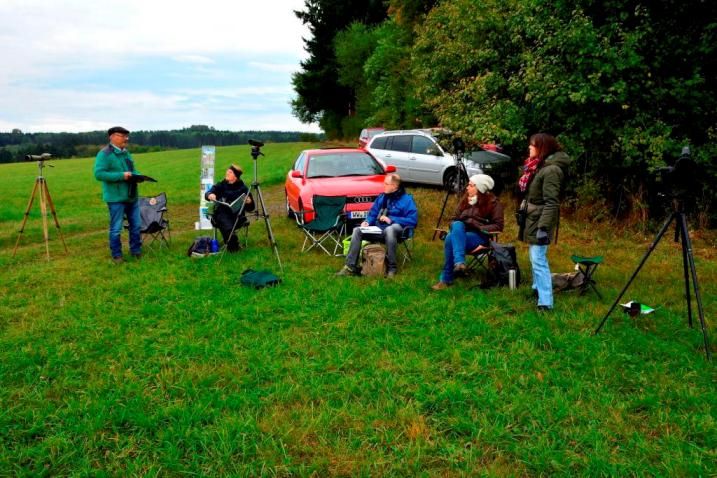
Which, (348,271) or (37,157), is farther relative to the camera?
(37,157)

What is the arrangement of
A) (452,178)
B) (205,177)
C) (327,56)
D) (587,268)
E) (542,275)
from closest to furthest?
(542,275), (587,268), (205,177), (452,178), (327,56)

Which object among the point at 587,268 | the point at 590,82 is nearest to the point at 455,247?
the point at 587,268

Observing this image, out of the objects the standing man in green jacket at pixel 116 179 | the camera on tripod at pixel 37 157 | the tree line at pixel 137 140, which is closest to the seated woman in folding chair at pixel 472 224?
the standing man in green jacket at pixel 116 179

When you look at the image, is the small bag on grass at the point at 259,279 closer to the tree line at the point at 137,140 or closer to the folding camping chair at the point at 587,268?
the folding camping chair at the point at 587,268

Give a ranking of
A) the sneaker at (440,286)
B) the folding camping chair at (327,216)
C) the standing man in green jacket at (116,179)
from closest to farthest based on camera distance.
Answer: the sneaker at (440,286) < the standing man in green jacket at (116,179) < the folding camping chair at (327,216)

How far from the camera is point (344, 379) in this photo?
3.60 m

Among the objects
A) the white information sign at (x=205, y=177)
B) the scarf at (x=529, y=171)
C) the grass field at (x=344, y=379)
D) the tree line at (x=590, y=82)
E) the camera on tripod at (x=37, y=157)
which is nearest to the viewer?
the grass field at (x=344, y=379)

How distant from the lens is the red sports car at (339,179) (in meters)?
7.95

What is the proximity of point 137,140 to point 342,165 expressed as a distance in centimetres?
6425

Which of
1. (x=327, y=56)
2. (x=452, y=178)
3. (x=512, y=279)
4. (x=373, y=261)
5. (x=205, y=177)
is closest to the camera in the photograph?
(x=512, y=279)

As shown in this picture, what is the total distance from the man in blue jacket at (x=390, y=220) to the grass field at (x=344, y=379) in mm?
348

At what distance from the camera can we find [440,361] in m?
3.92

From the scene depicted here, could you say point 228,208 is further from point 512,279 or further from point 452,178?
point 452,178

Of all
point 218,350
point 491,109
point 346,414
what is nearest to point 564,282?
point 346,414
